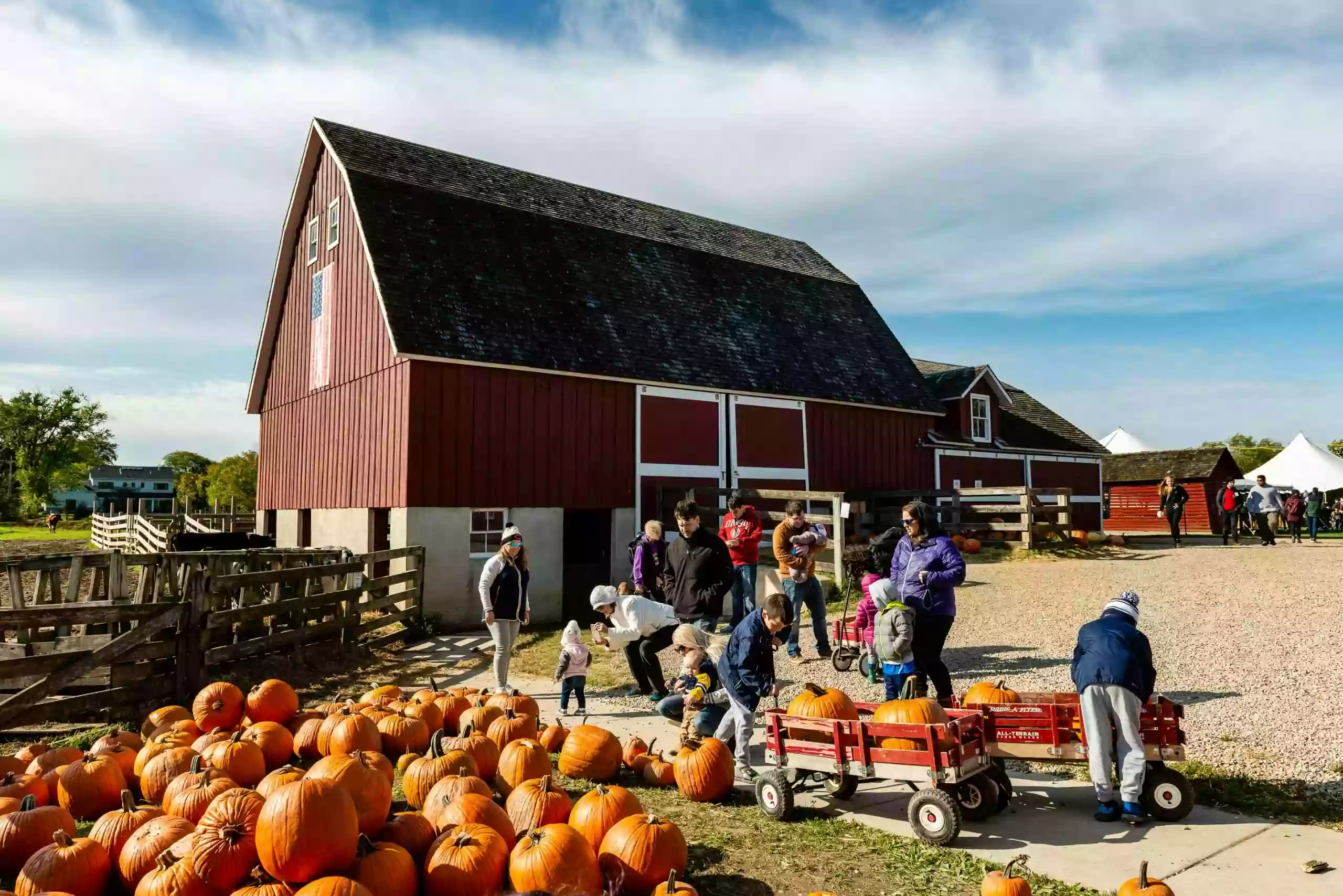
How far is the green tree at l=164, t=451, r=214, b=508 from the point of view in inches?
3022

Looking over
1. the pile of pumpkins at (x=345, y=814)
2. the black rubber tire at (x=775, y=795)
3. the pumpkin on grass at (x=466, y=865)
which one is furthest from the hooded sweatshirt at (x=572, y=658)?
the pumpkin on grass at (x=466, y=865)

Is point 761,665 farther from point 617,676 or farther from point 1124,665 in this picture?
point 617,676

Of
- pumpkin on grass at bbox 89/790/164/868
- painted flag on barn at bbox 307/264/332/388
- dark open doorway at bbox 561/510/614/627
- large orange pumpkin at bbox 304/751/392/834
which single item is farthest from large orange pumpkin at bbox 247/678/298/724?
painted flag on barn at bbox 307/264/332/388

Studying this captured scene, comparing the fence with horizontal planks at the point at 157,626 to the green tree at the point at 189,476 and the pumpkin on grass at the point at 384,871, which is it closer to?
the pumpkin on grass at the point at 384,871

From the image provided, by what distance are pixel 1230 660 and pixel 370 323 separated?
1440 cm

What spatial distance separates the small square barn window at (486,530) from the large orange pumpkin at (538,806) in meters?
11.1

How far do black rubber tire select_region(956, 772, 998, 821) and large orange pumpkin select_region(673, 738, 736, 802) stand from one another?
140 centimetres

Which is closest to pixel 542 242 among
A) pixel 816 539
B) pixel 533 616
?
pixel 533 616

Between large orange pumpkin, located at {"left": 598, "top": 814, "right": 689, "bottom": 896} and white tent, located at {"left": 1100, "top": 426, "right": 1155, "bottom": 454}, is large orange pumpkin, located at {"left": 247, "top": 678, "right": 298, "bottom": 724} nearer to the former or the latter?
large orange pumpkin, located at {"left": 598, "top": 814, "right": 689, "bottom": 896}

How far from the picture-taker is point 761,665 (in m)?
6.12

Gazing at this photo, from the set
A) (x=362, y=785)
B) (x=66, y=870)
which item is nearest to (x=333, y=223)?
(x=362, y=785)

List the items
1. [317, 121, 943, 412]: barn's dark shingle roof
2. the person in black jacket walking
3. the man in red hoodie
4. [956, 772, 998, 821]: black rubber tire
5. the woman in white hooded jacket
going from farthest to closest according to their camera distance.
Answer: the person in black jacket walking, [317, 121, 943, 412]: barn's dark shingle roof, the man in red hoodie, the woman in white hooded jacket, [956, 772, 998, 821]: black rubber tire

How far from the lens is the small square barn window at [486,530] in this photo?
15836mm

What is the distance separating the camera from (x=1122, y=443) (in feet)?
149
